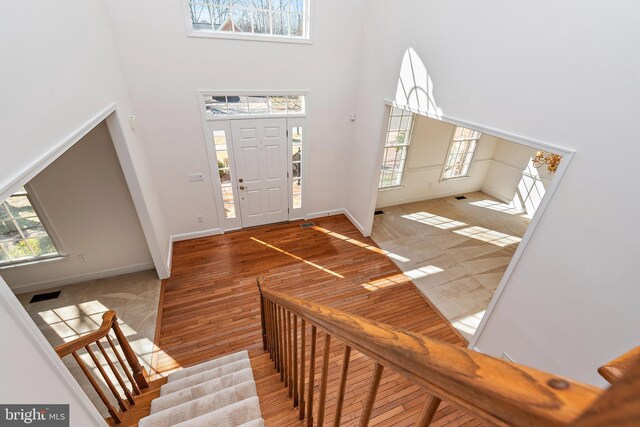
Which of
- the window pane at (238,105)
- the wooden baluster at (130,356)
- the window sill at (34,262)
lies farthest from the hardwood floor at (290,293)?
the window pane at (238,105)

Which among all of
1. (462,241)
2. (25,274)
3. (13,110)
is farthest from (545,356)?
(25,274)

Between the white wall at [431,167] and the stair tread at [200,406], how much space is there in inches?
193

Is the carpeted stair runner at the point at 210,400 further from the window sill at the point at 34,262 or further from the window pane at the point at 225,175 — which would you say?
the window pane at the point at 225,175

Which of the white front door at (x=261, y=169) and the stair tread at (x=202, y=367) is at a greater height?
the white front door at (x=261, y=169)

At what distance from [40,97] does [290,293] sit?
315 cm

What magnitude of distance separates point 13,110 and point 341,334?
1.93 m

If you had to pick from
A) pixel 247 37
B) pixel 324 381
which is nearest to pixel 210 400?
pixel 324 381

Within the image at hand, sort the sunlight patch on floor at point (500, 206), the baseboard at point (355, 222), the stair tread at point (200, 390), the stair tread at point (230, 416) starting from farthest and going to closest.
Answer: the sunlight patch on floor at point (500, 206), the baseboard at point (355, 222), the stair tread at point (200, 390), the stair tread at point (230, 416)

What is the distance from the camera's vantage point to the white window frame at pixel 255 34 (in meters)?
3.70

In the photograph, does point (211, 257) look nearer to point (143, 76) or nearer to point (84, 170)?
point (84, 170)

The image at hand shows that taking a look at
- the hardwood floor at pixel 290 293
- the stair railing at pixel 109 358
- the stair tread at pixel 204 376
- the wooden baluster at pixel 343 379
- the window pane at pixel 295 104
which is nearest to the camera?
the wooden baluster at pixel 343 379

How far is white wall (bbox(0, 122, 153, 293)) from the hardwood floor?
819 millimetres

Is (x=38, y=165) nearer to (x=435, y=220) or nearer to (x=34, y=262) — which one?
(x=34, y=262)

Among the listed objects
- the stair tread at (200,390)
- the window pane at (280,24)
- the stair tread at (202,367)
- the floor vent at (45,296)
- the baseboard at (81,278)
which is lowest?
the floor vent at (45,296)
